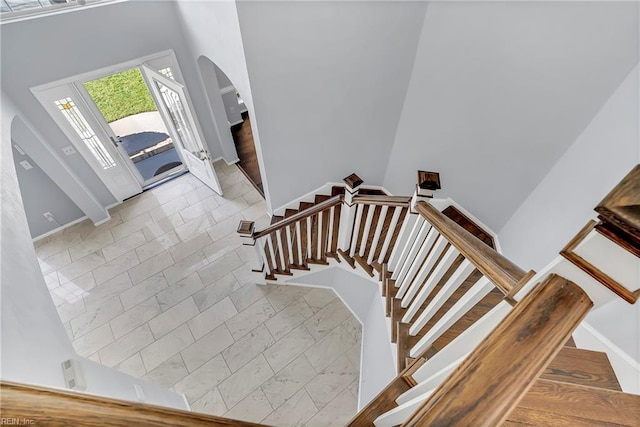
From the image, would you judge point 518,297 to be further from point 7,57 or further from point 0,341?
point 7,57

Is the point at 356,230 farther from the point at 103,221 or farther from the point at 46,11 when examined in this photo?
the point at 103,221

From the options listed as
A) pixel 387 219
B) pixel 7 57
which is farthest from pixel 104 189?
pixel 387 219

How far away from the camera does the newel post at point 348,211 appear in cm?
207

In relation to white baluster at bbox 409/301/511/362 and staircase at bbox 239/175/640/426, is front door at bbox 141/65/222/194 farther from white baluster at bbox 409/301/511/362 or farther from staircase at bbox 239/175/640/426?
white baluster at bbox 409/301/511/362

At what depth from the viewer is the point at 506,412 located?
0.58 metres

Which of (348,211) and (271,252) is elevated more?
(348,211)

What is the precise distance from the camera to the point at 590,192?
76.6 inches

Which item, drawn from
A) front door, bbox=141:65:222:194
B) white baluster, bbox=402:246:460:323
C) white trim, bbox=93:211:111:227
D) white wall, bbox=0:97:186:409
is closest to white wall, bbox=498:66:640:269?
white baluster, bbox=402:246:460:323

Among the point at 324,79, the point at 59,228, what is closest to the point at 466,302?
the point at 324,79

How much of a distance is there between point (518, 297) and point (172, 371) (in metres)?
3.25

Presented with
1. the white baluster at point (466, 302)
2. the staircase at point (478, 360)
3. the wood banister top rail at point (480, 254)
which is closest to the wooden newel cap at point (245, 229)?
the staircase at point (478, 360)

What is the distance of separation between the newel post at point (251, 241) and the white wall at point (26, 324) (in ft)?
4.34

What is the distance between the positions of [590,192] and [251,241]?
2.64m

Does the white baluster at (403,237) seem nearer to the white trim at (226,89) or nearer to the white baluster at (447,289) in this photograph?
the white baluster at (447,289)
